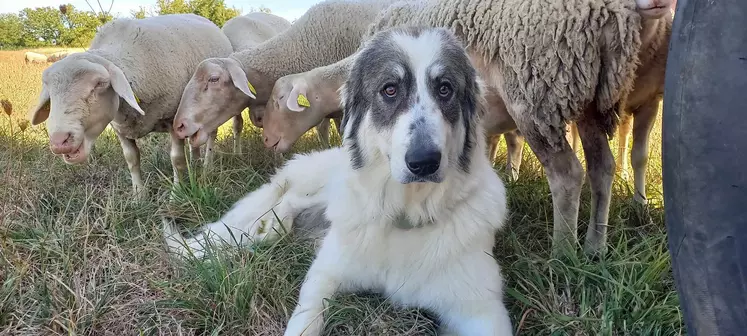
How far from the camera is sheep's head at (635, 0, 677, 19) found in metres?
2.69

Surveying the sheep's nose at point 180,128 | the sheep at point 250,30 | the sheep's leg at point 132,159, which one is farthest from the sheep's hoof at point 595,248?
the sheep at point 250,30

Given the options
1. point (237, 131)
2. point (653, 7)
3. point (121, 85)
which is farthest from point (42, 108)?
point (653, 7)

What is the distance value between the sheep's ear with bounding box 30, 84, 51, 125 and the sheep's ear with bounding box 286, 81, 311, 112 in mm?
1598

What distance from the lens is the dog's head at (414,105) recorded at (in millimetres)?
2248

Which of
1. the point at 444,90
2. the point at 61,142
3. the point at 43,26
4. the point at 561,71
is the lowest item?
the point at 43,26

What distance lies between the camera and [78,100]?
3.71 m

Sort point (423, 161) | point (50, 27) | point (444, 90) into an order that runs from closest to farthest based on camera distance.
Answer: point (423, 161) < point (444, 90) < point (50, 27)

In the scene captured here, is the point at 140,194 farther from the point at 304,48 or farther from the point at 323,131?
the point at 323,131

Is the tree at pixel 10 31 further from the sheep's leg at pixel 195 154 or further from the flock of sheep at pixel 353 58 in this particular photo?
the sheep's leg at pixel 195 154

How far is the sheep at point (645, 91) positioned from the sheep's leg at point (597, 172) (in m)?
0.31

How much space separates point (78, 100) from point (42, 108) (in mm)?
363

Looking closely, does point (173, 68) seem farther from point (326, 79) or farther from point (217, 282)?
point (217, 282)

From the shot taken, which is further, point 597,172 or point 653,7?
point 597,172

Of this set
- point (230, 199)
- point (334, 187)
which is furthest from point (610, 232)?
point (230, 199)
